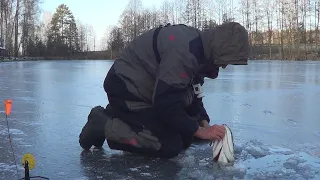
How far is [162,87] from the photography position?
2.52 metres

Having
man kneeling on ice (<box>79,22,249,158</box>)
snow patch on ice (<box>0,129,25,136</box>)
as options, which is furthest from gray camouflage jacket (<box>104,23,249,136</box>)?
snow patch on ice (<box>0,129,25,136</box>)

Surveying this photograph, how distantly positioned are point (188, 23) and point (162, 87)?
6496cm

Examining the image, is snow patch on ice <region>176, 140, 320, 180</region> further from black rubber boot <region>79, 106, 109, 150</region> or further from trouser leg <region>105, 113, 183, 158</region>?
black rubber boot <region>79, 106, 109, 150</region>

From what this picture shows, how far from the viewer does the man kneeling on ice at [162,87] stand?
2518 millimetres

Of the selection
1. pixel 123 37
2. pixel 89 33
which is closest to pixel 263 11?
pixel 123 37

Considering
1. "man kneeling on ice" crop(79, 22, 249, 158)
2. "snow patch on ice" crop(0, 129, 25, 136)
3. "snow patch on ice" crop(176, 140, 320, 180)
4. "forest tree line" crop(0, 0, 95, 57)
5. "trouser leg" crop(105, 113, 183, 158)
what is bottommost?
"snow patch on ice" crop(176, 140, 320, 180)

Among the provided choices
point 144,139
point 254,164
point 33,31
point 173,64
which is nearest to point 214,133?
point 254,164

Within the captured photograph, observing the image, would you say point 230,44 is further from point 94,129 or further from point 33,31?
point 33,31

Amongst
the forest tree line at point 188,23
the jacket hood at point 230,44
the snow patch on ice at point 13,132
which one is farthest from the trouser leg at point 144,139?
the forest tree line at point 188,23

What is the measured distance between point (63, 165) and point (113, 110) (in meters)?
0.55

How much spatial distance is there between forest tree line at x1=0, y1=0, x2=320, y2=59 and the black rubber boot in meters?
42.1

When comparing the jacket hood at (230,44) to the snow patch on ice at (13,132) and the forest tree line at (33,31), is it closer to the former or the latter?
the snow patch on ice at (13,132)

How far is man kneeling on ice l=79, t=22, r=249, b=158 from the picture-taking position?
252 cm

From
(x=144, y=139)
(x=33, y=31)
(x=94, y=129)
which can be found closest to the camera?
(x=144, y=139)
